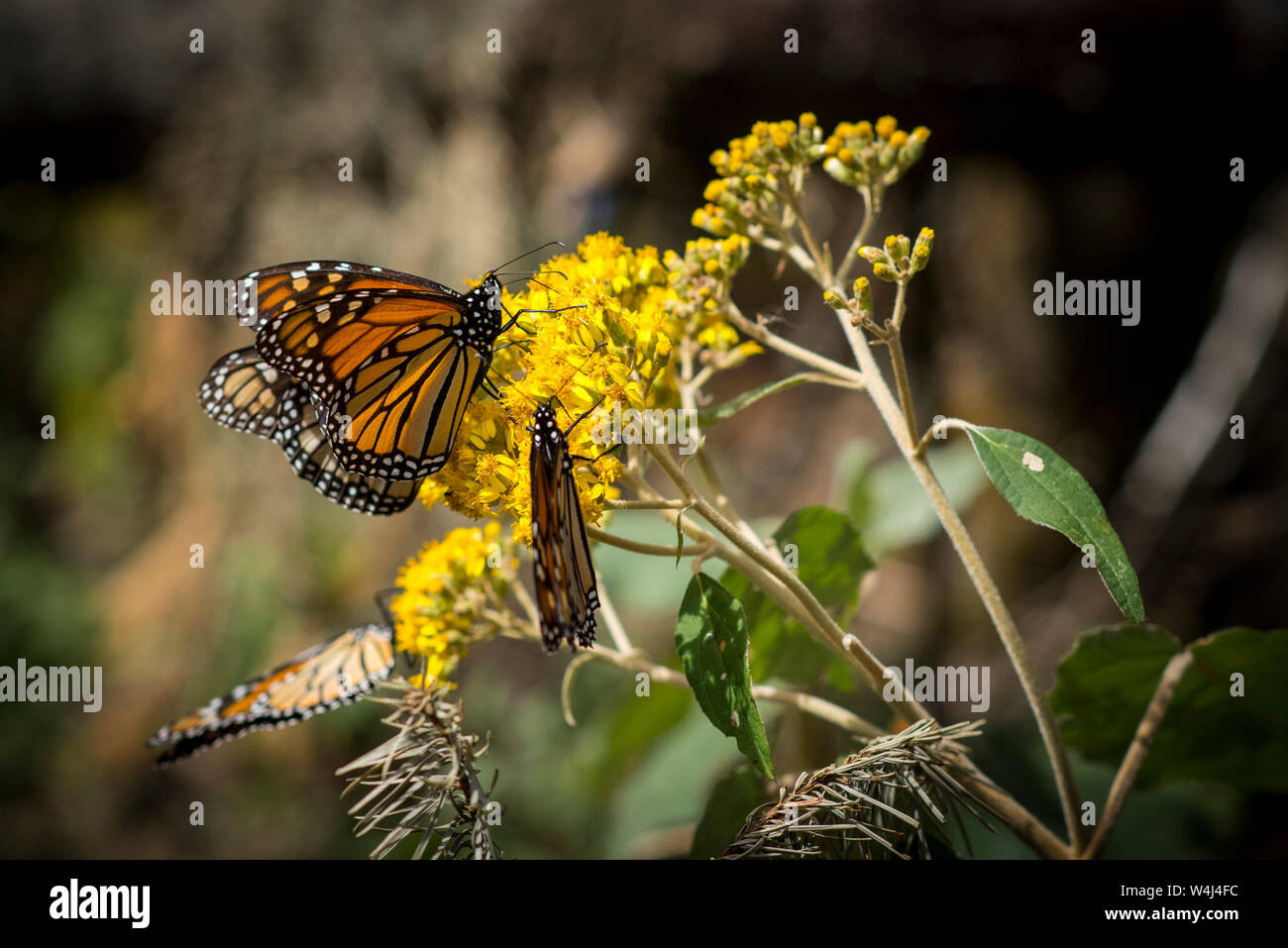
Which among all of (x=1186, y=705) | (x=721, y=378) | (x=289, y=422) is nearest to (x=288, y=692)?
(x=289, y=422)

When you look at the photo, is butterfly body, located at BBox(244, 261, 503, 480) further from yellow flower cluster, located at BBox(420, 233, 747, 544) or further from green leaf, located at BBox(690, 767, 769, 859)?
green leaf, located at BBox(690, 767, 769, 859)

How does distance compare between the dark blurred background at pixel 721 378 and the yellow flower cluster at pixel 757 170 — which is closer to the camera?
the yellow flower cluster at pixel 757 170

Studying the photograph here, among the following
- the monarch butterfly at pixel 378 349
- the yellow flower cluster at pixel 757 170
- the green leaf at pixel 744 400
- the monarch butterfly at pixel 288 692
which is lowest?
the monarch butterfly at pixel 288 692

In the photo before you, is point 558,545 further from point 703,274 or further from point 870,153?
point 870,153

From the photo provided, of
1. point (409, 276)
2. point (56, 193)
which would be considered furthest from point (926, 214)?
point (56, 193)

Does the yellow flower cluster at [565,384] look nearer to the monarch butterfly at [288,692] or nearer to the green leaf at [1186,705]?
the monarch butterfly at [288,692]

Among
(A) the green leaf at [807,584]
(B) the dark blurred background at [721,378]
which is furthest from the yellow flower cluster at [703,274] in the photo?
(B) the dark blurred background at [721,378]
